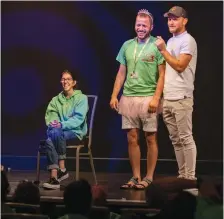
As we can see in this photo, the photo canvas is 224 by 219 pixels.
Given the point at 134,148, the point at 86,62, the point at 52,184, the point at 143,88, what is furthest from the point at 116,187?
the point at 86,62

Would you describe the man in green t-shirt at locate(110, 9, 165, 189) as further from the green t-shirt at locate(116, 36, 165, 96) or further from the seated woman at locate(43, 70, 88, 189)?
the seated woman at locate(43, 70, 88, 189)

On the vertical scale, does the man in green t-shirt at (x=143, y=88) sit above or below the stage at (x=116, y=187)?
above

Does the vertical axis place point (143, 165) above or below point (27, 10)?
below

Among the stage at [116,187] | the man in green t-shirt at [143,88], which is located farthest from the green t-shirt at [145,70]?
the stage at [116,187]

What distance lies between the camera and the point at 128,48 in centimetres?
430

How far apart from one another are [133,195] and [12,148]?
2.53 m

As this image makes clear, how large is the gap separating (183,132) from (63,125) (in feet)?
3.22

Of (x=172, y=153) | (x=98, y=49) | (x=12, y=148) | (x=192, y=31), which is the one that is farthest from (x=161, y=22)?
(x=12, y=148)

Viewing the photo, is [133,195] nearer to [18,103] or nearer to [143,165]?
[143,165]

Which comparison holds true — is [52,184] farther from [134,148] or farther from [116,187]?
[134,148]

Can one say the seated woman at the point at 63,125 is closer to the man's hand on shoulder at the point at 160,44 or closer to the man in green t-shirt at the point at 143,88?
the man in green t-shirt at the point at 143,88

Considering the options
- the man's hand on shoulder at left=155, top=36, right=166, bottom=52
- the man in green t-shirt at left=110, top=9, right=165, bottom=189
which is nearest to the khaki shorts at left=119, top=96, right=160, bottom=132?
the man in green t-shirt at left=110, top=9, right=165, bottom=189

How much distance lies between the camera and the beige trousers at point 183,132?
4074 mm

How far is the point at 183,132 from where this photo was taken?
4.10m
